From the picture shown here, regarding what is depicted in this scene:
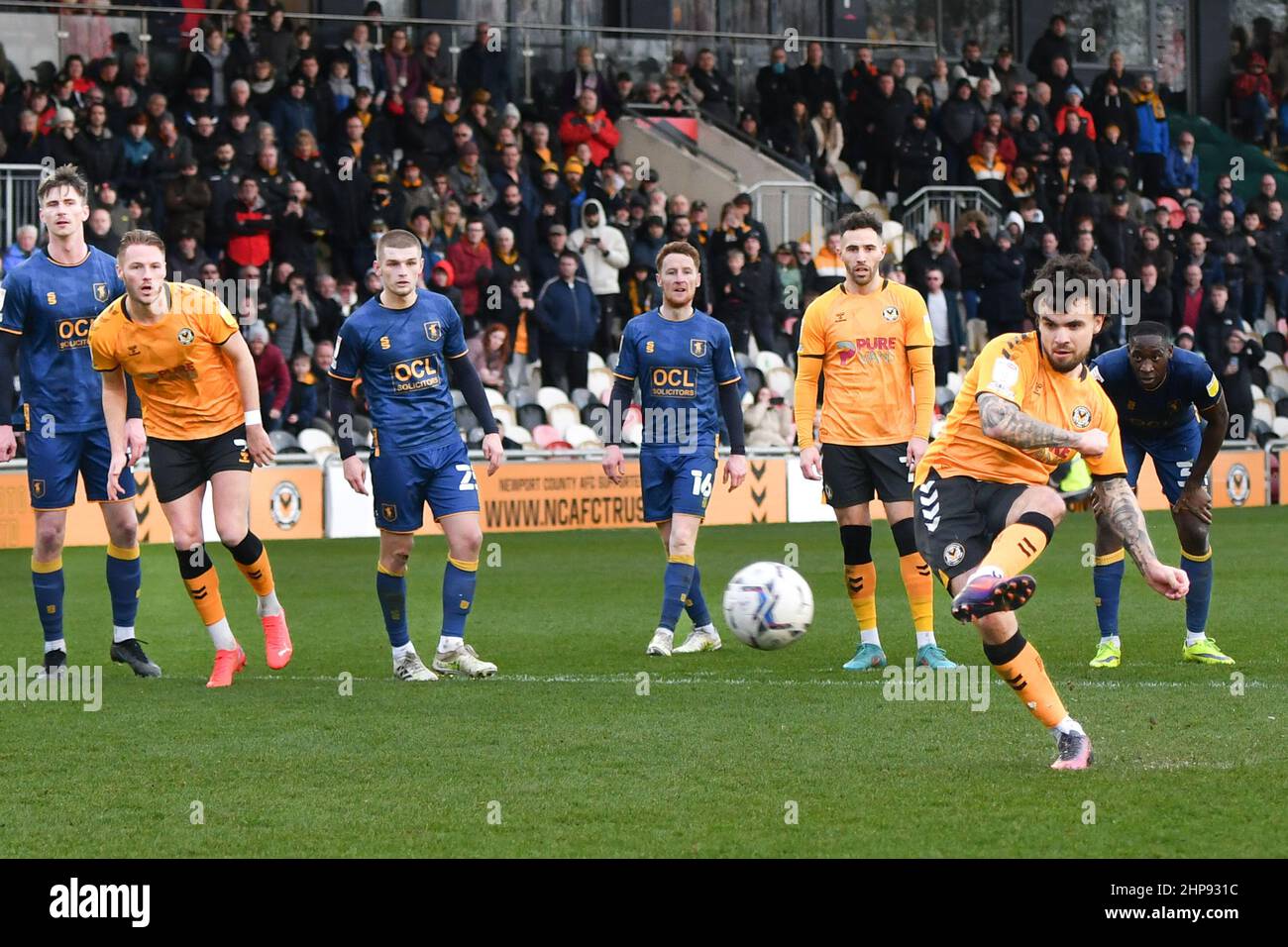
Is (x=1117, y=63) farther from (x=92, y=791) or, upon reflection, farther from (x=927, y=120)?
(x=92, y=791)

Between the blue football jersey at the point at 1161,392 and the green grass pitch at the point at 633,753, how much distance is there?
125 centimetres

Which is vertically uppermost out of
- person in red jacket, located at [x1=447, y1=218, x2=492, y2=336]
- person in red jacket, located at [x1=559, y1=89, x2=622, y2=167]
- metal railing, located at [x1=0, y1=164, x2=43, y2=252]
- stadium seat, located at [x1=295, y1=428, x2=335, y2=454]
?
person in red jacket, located at [x1=559, y1=89, x2=622, y2=167]

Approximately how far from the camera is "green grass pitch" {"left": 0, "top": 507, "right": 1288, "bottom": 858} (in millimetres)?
5762

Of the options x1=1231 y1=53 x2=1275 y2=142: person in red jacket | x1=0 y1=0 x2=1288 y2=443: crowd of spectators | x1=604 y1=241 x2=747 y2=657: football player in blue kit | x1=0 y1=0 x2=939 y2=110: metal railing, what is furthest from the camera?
x1=1231 y1=53 x2=1275 y2=142: person in red jacket

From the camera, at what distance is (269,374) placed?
19750 millimetres

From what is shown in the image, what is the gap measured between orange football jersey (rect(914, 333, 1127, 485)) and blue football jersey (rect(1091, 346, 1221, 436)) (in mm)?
2578

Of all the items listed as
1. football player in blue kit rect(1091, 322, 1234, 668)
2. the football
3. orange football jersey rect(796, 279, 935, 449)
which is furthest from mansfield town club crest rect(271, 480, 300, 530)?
football player in blue kit rect(1091, 322, 1234, 668)

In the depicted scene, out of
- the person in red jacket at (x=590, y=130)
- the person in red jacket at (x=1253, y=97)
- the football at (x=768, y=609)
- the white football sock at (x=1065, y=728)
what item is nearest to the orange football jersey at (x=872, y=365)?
the football at (x=768, y=609)

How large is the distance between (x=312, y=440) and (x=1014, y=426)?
14273mm

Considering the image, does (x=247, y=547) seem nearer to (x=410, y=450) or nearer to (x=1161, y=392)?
(x=410, y=450)

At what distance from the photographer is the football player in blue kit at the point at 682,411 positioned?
35.4ft

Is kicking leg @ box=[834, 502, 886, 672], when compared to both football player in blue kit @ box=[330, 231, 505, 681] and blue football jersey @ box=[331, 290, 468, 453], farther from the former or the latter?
blue football jersey @ box=[331, 290, 468, 453]

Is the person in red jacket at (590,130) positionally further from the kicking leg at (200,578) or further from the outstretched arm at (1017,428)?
the outstretched arm at (1017,428)
